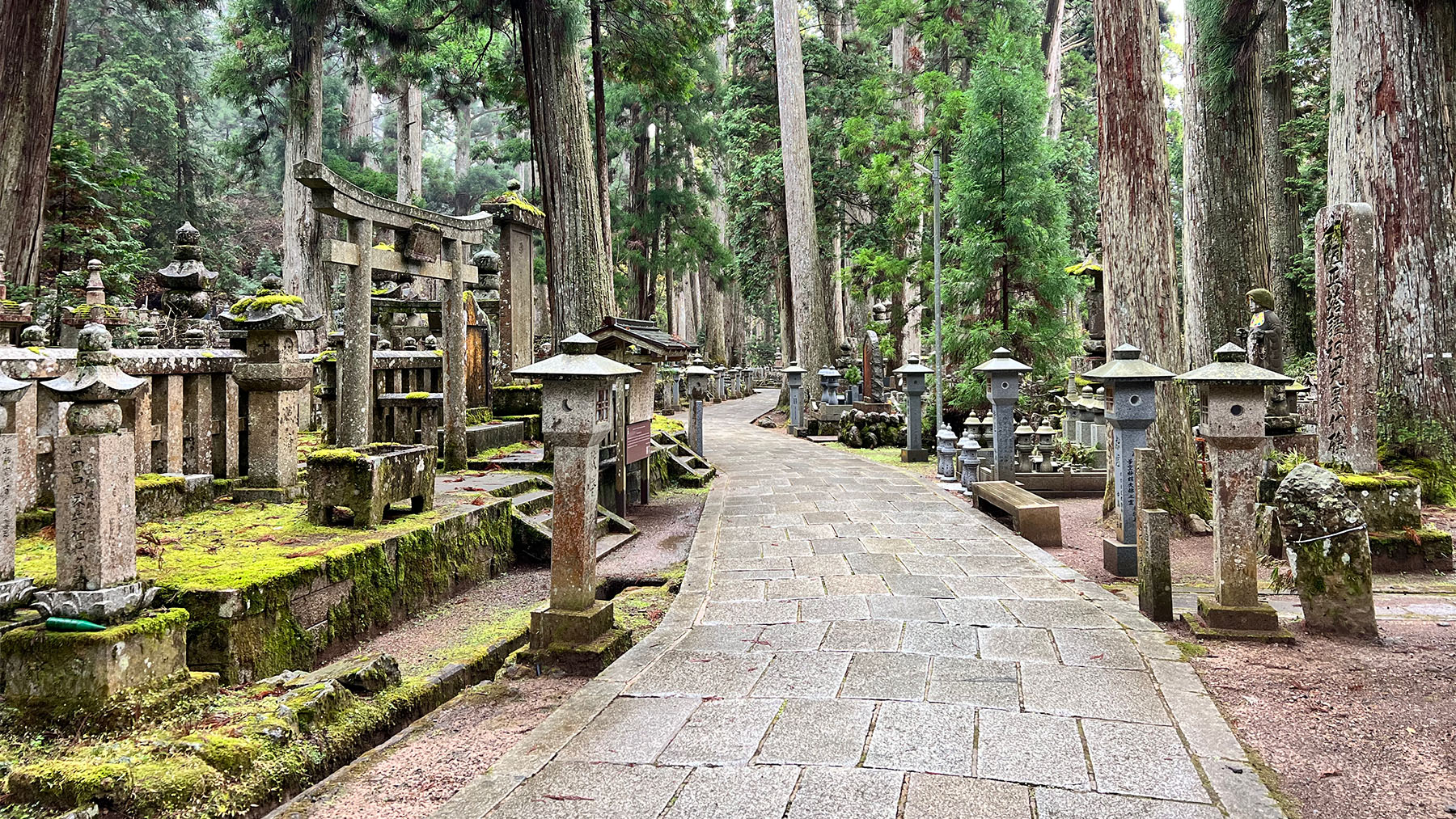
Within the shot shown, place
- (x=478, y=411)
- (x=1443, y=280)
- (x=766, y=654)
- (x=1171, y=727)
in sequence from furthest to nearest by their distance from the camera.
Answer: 1. (x=478, y=411)
2. (x=1443, y=280)
3. (x=766, y=654)
4. (x=1171, y=727)

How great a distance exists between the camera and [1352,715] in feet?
11.5

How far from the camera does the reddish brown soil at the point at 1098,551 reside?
6266mm

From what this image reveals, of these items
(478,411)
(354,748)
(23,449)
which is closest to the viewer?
(354,748)

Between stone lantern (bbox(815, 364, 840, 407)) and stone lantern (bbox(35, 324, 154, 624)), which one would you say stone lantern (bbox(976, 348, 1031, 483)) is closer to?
stone lantern (bbox(815, 364, 840, 407))

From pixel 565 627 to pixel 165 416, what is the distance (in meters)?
3.50

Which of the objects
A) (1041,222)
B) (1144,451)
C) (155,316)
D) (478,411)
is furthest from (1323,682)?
(155,316)

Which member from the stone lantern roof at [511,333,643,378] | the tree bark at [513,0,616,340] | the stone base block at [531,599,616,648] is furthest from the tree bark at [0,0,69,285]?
the stone base block at [531,599,616,648]

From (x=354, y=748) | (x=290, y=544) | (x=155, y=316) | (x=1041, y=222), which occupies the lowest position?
(x=354, y=748)

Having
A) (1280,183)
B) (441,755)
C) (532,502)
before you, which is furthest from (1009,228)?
(441,755)

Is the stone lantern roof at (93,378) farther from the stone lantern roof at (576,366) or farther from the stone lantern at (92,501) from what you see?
the stone lantern roof at (576,366)

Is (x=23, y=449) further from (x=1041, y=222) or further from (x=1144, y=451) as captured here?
(x=1041, y=222)

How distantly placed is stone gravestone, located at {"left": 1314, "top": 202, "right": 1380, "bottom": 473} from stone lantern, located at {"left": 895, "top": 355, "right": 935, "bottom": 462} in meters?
6.57

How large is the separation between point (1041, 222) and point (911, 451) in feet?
18.6

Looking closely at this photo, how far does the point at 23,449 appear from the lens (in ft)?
15.7
